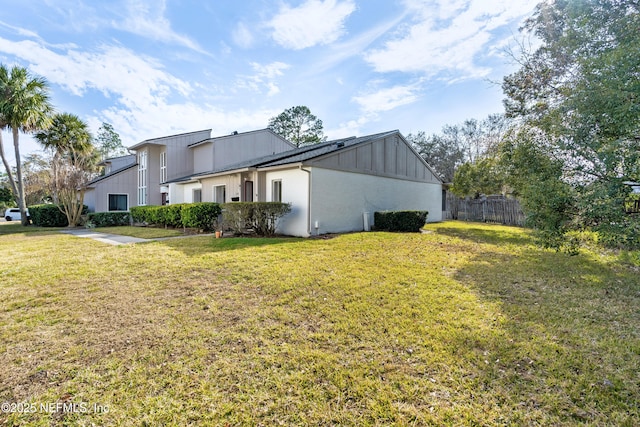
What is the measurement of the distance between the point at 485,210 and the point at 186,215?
19.3 m

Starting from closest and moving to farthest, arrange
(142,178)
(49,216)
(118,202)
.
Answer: (49,216) → (142,178) → (118,202)

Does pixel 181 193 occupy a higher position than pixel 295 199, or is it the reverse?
pixel 181 193

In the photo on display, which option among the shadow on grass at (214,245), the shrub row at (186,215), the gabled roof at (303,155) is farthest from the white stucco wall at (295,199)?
the shrub row at (186,215)

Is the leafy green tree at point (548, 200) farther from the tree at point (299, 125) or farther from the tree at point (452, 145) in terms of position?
the tree at point (452, 145)

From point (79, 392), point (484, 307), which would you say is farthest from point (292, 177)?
point (79, 392)

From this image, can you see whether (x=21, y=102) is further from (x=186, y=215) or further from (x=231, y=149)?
(x=186, y=215)

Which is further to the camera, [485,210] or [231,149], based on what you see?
[485,210]

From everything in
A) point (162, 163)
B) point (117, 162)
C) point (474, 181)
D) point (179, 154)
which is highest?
point (117, 162)

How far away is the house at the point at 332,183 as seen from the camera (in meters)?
11.0

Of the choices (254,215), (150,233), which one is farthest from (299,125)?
(254,215)

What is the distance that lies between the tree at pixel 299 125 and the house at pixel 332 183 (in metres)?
18.6

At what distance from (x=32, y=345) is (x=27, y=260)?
554 centimetres

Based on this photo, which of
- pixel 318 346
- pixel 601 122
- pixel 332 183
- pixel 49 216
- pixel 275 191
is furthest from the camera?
pixel 49 216

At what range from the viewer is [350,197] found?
12.4 m
